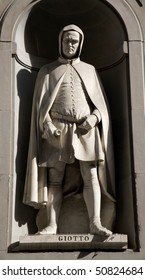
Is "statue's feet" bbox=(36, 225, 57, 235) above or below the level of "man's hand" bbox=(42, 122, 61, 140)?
below

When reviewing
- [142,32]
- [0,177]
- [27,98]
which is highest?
[142,32]

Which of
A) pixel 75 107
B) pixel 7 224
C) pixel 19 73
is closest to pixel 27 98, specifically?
pixel 19 73

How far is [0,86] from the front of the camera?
8.29 meters

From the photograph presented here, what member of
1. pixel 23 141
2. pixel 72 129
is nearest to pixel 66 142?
pixel 72 129

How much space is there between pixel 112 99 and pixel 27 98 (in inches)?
→ 49.1

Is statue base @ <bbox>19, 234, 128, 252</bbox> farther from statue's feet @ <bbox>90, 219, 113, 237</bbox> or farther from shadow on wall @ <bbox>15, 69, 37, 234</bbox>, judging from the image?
shadow on wall @ <bbox>15, 69, 37, 234</bbox>

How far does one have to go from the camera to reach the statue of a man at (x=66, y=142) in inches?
310

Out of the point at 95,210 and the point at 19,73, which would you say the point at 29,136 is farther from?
the point at 95,210

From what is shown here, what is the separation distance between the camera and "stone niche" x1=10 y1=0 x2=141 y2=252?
316 inches

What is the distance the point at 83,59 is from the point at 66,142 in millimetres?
1982

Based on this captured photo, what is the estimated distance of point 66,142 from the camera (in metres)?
8.01

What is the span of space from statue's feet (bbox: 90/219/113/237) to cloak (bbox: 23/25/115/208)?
0.48 m

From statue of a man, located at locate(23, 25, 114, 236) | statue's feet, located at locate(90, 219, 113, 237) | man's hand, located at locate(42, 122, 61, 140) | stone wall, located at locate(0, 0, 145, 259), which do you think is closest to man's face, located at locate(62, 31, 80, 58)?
statue of a man, located at locate(23, 25, 114, 236)

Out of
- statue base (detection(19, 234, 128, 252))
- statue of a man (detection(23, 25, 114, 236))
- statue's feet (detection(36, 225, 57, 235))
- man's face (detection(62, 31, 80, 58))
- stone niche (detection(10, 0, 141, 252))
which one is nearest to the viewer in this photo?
statue base (detection(19, 234, 128, 252))
